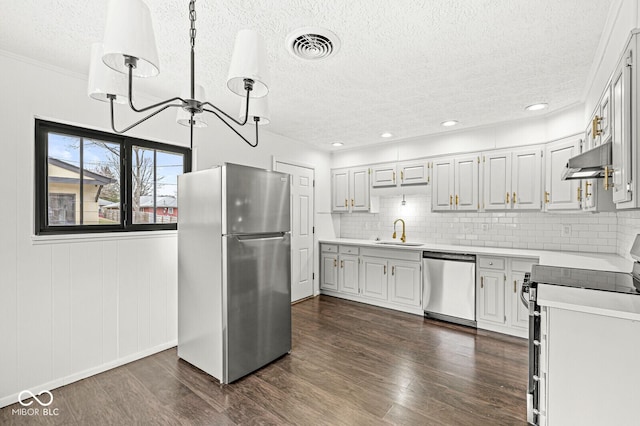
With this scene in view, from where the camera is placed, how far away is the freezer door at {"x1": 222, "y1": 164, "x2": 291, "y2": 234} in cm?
239

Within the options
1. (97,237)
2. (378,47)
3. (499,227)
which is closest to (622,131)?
(378,47)

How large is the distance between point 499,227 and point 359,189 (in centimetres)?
207

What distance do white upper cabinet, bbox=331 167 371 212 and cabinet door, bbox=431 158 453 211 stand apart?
1046 mm

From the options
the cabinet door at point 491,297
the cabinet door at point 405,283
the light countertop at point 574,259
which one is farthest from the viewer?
the cabinet door at point 405,283

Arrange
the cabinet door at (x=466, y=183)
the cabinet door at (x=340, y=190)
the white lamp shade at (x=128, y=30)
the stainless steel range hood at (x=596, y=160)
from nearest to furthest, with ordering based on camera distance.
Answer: the white lamp shade at (x=128, y=30), the stainless steel range hood at (x=596, y=160), the cabinet door at (x=466, y=183), the cabinet door at (x=340, y=190)

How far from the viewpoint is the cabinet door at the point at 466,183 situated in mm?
3895

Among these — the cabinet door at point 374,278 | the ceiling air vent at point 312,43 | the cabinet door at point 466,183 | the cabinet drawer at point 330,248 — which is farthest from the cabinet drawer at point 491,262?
the ceiling air vent at point 312,43

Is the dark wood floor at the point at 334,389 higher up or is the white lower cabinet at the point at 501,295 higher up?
the white lower cabinet at the point at 501,295

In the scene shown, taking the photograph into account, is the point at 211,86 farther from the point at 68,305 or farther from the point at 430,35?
the point at 68,305

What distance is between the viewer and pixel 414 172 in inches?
174

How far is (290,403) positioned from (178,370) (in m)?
1.10

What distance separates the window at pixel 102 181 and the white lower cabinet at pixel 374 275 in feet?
8.52

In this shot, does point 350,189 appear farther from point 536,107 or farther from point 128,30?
point 128,30

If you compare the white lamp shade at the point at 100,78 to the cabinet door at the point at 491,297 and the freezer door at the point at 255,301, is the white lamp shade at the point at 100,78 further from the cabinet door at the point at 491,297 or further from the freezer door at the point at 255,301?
the cabinet door at the point at 491,297
